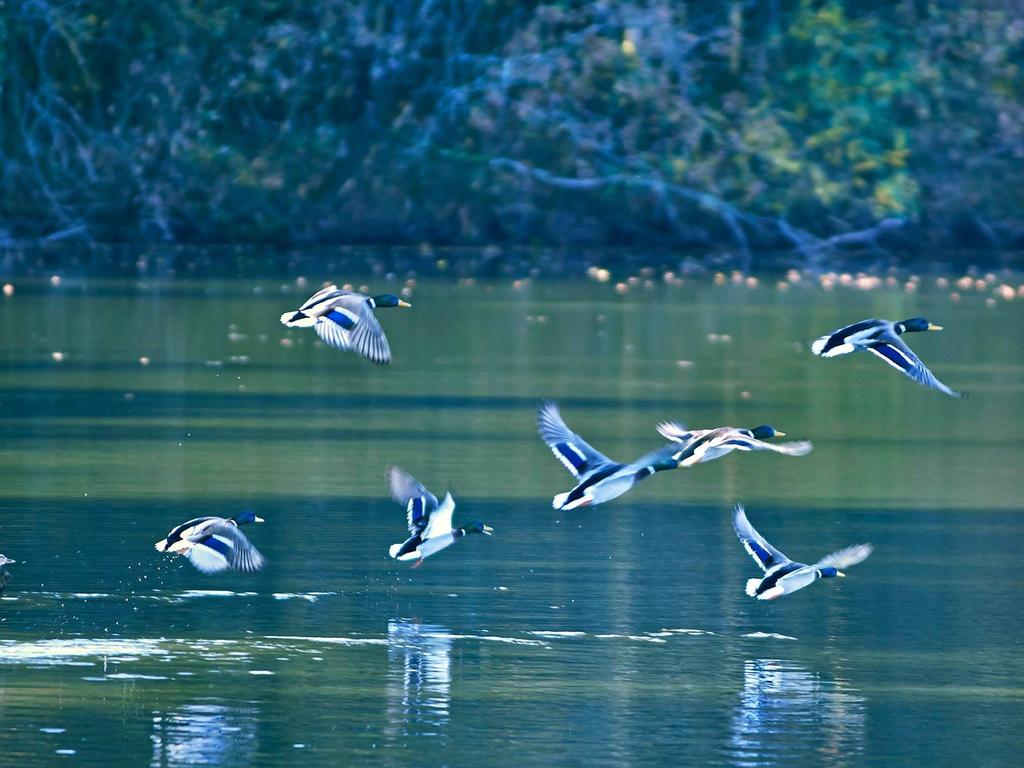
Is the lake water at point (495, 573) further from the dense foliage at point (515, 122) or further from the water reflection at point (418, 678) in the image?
the dense foliage at point (515, 122)

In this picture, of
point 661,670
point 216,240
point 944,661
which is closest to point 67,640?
point 661,670

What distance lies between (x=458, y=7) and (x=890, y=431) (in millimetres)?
40336

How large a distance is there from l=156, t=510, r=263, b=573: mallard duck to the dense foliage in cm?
4607

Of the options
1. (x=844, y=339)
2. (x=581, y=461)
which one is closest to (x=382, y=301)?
(x=581, y=461)

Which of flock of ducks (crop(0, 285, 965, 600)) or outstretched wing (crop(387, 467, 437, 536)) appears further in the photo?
outstretched wing (crop(387, 467, 437, 536))

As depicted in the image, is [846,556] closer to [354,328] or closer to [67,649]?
[354,328]

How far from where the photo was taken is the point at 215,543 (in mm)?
15164

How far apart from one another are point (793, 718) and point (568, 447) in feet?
7.37

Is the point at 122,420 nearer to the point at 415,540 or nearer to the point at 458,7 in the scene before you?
the point at 415,540

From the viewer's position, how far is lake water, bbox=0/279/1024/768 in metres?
12.4

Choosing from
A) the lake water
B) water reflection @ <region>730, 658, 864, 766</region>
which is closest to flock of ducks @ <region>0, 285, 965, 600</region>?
the lake water

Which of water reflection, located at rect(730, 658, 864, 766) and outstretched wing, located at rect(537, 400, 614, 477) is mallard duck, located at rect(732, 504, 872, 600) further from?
outstretched wing, located at rect(537, 400, 614, 477)

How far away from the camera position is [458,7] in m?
64.9

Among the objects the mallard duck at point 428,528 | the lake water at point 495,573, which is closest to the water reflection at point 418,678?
the lake water at point 495,573
